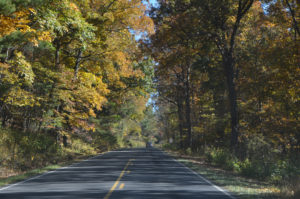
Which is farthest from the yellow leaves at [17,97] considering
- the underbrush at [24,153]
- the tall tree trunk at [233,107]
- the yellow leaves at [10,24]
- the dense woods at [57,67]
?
the tall tree trunk at [233,107]

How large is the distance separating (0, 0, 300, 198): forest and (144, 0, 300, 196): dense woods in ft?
0.25

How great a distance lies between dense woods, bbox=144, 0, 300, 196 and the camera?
16594 millimetres

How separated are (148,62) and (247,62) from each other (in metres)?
10.5

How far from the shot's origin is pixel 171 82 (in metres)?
40.0

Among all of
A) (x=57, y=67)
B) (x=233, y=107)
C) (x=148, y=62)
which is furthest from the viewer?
(x=148, y=62)

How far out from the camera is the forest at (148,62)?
1543cm

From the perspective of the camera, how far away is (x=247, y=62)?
2636cm

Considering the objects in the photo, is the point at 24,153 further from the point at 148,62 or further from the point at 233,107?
the point at 148,62

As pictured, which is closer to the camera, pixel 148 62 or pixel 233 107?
pixel 233 107

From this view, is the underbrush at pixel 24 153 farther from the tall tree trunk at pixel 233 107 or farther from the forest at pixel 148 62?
the tall tree trunk at pixel 233 107

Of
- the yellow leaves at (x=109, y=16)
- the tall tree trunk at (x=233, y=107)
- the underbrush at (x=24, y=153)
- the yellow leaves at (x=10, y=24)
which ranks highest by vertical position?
the yellow leaves at (x=109, y=16)

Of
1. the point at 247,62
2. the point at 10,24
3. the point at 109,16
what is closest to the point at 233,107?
the point at 247,62

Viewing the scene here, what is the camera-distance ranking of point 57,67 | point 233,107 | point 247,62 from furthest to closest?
point 247,62 → point 57,67 → point 233,107

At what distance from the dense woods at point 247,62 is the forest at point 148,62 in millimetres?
76
